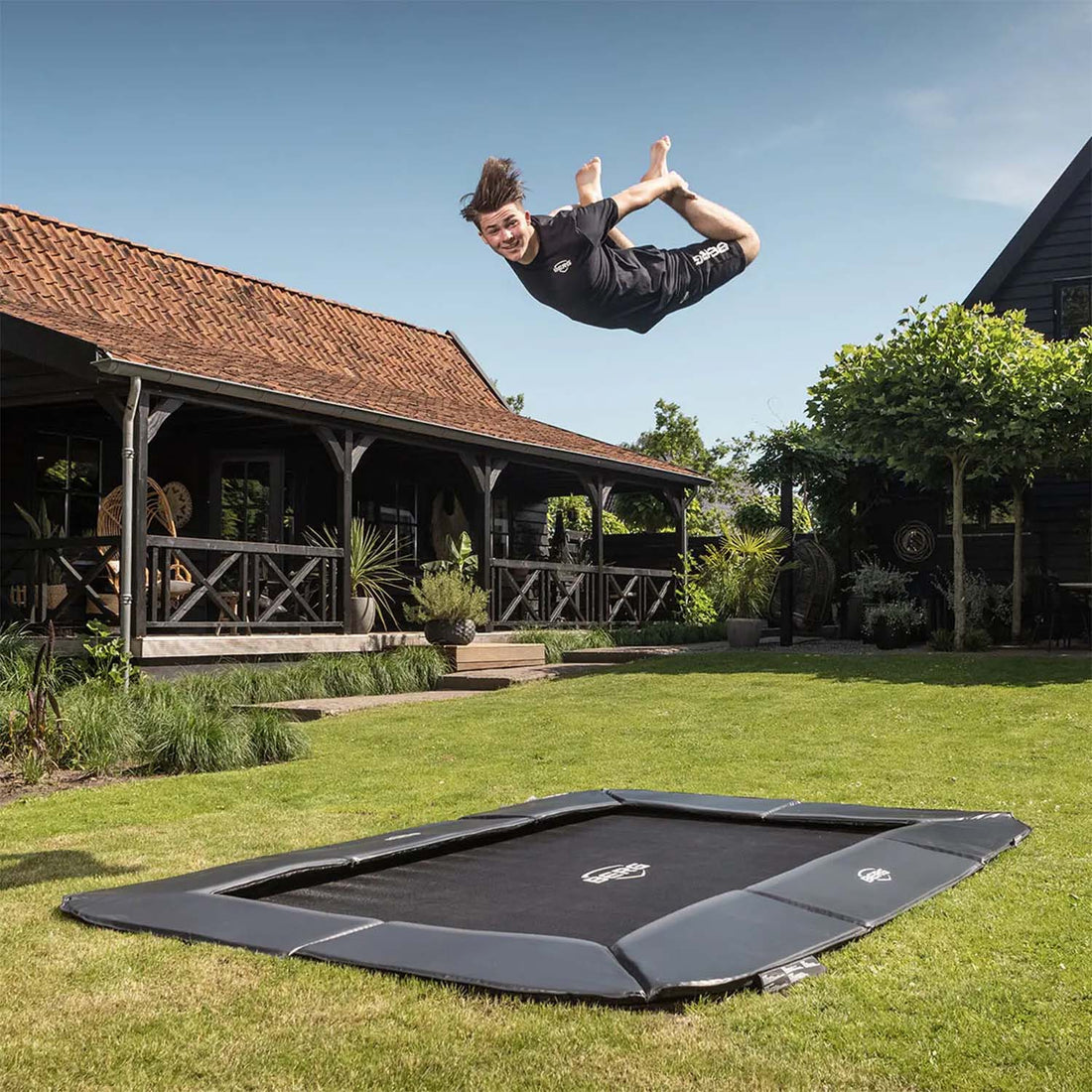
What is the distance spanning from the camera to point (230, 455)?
15.1 metres

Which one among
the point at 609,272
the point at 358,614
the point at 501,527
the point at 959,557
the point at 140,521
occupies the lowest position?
the point at 358,614

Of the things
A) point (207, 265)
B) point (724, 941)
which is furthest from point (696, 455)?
point (724, 941)

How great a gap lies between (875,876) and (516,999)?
1752 millimetres

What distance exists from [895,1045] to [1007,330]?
1224 centimetres

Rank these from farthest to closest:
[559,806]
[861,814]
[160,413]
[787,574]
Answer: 1. [787,574]
2. [160,413]
3. [559,806]
4. [861,814]

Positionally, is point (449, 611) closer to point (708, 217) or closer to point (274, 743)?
point (274, 743)

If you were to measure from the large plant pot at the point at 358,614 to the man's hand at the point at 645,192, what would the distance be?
28.2 feet

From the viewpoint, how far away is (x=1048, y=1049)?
3.02 m

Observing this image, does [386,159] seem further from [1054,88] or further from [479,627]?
[479,627]

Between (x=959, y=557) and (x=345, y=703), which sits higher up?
(x=959, y=557)

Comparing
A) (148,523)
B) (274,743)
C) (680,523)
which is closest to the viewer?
(274,743)

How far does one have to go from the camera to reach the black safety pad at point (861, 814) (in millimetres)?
5645

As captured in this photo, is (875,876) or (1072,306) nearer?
(875,876)

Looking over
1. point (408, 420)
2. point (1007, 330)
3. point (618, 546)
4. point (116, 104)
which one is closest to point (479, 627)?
point (408, 420)
